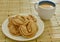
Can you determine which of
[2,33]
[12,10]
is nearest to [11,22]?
[2,33]

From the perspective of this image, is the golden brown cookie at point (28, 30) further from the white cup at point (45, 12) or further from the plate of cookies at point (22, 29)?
the white cup at point (45, 12)

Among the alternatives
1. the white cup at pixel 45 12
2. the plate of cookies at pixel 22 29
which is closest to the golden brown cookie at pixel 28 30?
the plate of cookies at pixel 22 29

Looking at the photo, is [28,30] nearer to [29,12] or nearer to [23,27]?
[23,27]

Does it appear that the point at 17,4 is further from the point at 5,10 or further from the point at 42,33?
the point at 42,33

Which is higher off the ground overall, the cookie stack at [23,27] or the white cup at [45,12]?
the white cup at [45,12]

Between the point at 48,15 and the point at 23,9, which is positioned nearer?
the point at 48,15

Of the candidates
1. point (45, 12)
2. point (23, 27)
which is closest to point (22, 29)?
point (23, 27)
